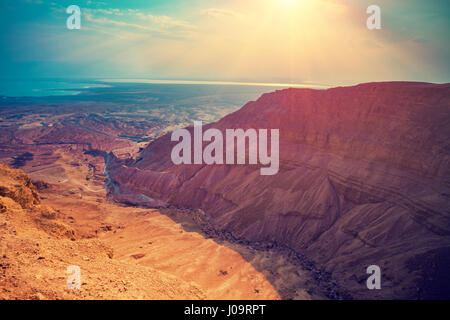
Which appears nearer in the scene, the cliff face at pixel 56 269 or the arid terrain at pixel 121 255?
the cliff face at pixel 56 269

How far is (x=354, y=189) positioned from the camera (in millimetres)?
25234

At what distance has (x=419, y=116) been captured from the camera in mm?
23953

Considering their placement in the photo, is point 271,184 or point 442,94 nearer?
point 442,94

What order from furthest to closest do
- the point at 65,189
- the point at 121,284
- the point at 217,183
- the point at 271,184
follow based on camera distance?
the point at 65,189
the point at 217,183
the point at 271,184
the point at 121,284

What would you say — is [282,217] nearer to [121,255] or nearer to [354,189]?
[354,189]

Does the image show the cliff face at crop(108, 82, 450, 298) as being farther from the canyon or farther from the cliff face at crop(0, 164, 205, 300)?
the cliff face at crop(0, 164, 205, 300)

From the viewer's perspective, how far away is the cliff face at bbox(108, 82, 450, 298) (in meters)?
19.0

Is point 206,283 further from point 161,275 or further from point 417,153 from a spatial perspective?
point 417,153

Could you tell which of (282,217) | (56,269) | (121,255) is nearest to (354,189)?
(282,217)

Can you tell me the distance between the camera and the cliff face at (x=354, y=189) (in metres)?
19.0

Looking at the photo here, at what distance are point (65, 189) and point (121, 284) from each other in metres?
37.6

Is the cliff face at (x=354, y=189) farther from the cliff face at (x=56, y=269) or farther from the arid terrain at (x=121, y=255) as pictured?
the cliff face at (x=56, y=269)

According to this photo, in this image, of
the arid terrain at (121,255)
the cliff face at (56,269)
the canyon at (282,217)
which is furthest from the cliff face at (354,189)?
the cliff face at (56,269)

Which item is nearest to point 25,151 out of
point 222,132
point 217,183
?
point 222,132
